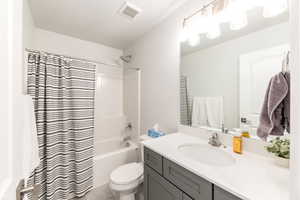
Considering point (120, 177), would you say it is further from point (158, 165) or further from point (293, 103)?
point (293, 103)

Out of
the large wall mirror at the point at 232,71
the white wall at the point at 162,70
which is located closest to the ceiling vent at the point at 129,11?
the white wall at the point at 162,70

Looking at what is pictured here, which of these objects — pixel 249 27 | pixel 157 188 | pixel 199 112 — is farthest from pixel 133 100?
pixel 249 27

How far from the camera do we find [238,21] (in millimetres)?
1140

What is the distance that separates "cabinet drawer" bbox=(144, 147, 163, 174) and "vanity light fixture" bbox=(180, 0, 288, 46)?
124 cm

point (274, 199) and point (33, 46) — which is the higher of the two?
point (33, 46)

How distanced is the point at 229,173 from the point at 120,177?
114 centimetres

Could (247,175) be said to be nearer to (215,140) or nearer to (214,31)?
(215,140)

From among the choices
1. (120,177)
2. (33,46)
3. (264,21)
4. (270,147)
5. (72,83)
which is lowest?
(120,177)

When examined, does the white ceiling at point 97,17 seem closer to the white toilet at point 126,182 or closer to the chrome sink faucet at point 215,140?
the chrome sink faucet at point 215,140

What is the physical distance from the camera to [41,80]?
1.43 meters

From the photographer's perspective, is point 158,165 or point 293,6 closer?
point 293,6

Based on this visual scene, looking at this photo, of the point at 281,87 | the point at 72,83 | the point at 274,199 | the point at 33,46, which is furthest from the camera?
the point at 33,46

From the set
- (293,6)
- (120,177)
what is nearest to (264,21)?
(293,6)

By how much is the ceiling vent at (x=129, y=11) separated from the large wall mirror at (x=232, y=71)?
0.69 metres
